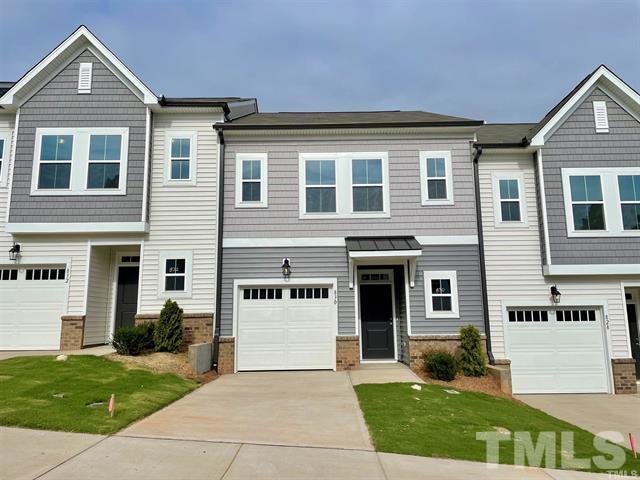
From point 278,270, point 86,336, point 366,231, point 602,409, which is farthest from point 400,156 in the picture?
point 86,336

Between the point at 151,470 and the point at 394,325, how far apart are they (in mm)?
8941

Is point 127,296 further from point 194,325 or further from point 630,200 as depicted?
point 630,200

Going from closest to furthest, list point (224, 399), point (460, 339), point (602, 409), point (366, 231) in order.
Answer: point (224, 399) → point (602, 409) → point (460, 339) → point (366, 231)

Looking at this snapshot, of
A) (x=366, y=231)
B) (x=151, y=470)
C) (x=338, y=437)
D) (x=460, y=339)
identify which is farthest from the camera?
(x=366, y=231)

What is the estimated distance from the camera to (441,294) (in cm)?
1202

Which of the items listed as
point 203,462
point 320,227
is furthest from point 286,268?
point 203,462

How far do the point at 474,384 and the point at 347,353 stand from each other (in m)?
3.19

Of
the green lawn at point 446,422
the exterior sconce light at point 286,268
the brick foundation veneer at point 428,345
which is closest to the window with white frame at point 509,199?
the brick foundation veneer at point 428,345

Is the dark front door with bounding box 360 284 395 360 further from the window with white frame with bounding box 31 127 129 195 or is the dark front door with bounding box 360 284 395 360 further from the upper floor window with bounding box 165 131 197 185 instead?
the window with white frame with bounding box 31 127 129 195

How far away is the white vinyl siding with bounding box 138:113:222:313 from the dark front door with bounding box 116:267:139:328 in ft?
4.33

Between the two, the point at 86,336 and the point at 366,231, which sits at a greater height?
the point at 366,231

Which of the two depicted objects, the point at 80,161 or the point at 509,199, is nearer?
the point at 80,161

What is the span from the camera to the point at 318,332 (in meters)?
12.0

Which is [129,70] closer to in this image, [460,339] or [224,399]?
[224,399]
